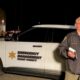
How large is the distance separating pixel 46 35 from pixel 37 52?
20.1 inches

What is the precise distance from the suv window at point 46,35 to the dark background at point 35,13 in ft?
47.1

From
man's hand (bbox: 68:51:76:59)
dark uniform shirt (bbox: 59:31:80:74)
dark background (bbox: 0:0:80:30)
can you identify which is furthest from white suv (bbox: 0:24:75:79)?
dark background (bbox: 0:0:80:30)

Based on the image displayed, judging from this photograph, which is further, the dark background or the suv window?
the dark background

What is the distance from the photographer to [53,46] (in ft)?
30.6

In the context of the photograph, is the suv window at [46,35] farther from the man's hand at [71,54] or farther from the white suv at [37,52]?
the man's hand at [71,54]

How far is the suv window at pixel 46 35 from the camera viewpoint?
942cm

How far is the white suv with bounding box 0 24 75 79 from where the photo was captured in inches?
370

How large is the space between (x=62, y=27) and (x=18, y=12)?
16.2 m

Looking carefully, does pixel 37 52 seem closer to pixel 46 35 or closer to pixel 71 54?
pixel 46 35

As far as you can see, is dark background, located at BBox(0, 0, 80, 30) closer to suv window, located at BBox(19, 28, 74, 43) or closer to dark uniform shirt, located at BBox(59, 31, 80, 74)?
suv window, located at BBox(19, 28, 74, 43)

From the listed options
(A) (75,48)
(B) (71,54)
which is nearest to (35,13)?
(A) (75,48)

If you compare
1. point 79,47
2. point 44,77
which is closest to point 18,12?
point 44,77

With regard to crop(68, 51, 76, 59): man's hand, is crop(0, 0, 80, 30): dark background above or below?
above

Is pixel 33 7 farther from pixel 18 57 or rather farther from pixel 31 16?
pixel 18 57
